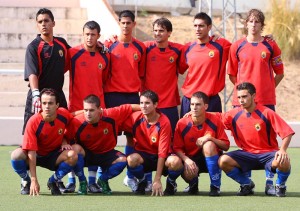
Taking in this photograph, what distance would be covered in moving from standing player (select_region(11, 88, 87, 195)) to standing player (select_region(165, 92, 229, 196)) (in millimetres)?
823

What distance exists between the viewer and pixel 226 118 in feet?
29.6

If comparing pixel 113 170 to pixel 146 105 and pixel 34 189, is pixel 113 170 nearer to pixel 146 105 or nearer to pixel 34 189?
pixel 146 105

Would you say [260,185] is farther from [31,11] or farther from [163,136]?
[31,11]

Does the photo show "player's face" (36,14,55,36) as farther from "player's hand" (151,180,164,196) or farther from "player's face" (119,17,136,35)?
"player's hand" (151,180,164,196)

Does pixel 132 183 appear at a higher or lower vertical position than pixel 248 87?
lower

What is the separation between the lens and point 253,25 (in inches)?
364

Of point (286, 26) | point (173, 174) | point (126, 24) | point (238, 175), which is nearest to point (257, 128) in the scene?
point (238, 175)

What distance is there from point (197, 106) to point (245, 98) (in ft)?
1.38

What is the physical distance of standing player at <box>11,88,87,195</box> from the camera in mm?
8773

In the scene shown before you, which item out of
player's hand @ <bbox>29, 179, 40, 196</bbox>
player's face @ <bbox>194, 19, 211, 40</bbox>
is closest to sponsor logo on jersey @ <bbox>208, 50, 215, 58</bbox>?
player's face @ <bbox>194, 19, 211, 40</bbox>

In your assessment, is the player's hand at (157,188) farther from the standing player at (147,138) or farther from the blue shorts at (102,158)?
the blue shorts at (102,158)

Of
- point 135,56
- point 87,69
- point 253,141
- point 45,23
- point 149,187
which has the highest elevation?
point 45,23
